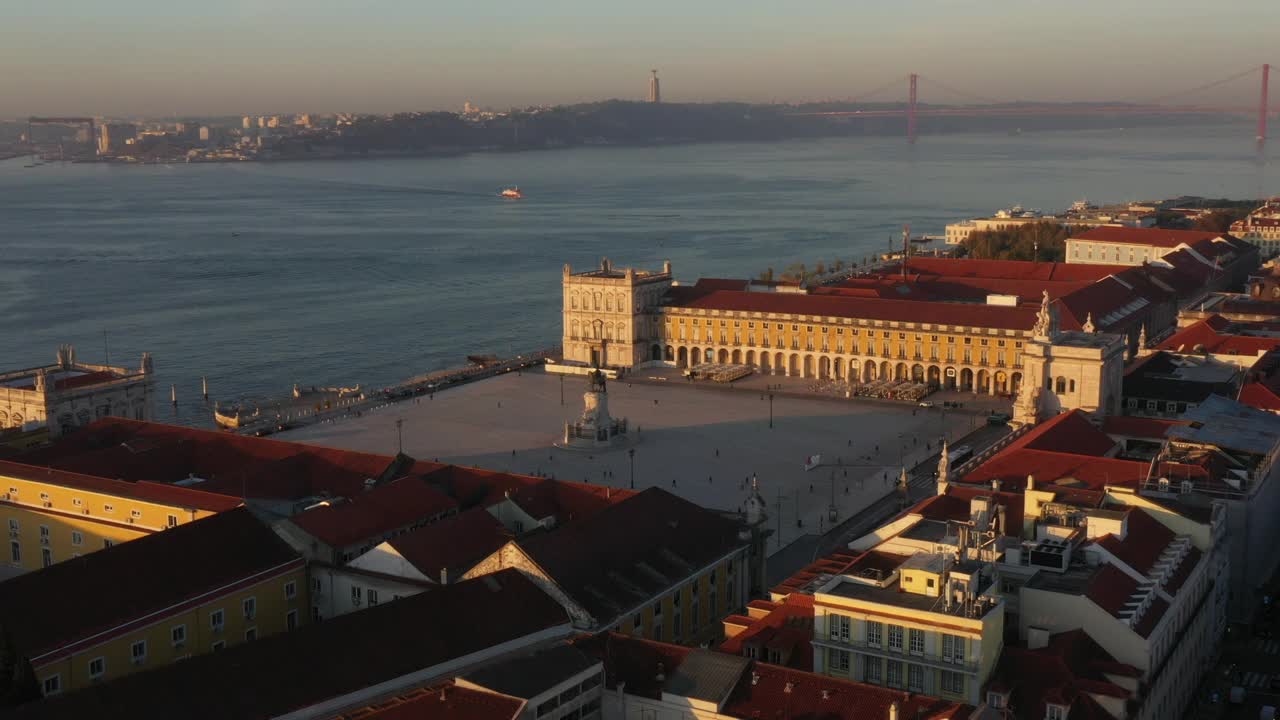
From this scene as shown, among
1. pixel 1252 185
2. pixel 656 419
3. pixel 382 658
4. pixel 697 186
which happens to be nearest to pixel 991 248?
pixel 656 419

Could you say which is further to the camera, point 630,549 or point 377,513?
point 377,513

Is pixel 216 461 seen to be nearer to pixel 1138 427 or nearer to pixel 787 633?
pixel 787 633

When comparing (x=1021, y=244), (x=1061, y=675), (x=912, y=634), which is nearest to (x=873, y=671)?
(x=912, y=634)

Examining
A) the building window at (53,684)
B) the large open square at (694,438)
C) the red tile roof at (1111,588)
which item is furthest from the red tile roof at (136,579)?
the red tile roof at (1111,588)

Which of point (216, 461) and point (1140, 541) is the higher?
point (1140, 541)

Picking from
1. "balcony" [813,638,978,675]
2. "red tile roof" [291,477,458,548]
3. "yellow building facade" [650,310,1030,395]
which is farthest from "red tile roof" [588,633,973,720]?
"yellow building facade" [650,310,1030,395]

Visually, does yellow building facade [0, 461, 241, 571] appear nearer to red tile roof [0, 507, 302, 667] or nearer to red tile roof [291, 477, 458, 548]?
Answer: red tile roof [291, 477, 458, 548]
